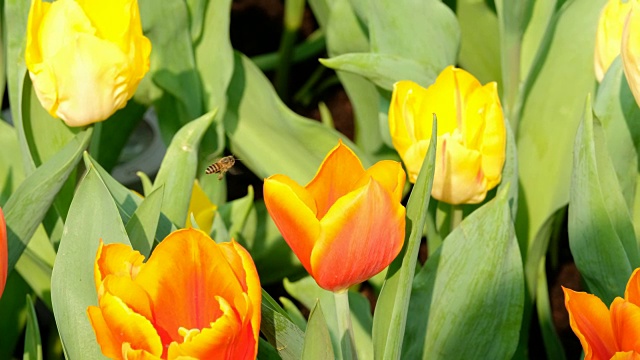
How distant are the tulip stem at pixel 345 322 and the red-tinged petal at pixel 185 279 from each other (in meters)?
0.11

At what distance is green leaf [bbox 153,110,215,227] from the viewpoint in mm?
889

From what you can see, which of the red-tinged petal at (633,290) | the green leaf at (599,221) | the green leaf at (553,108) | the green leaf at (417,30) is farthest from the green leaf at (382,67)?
the red-tinged petal at (633,290)

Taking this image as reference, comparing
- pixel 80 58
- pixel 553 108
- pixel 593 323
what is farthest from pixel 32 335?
pixel 553 108

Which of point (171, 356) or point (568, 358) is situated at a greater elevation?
point (171, 356)

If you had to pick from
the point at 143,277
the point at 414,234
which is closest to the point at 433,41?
the point at 414,234

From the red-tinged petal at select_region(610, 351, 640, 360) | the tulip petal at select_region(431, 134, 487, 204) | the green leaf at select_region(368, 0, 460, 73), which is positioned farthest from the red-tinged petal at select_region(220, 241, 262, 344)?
the green leaf at select_region(368, 0, 460, 73)

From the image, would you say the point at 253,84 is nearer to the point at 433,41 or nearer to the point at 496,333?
the point at 433,41

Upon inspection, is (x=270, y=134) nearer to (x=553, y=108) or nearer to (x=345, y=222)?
(x=553, y=108)

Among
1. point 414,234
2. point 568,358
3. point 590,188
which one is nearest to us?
point 414,234

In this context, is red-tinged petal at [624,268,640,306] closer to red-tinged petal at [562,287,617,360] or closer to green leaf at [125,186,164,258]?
red-tinged petal at [562,287,617,360]

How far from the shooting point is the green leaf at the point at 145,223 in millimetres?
701

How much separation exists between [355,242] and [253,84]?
66 centimetres

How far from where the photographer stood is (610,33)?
0.92 metres

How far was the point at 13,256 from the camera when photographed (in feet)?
2.71
